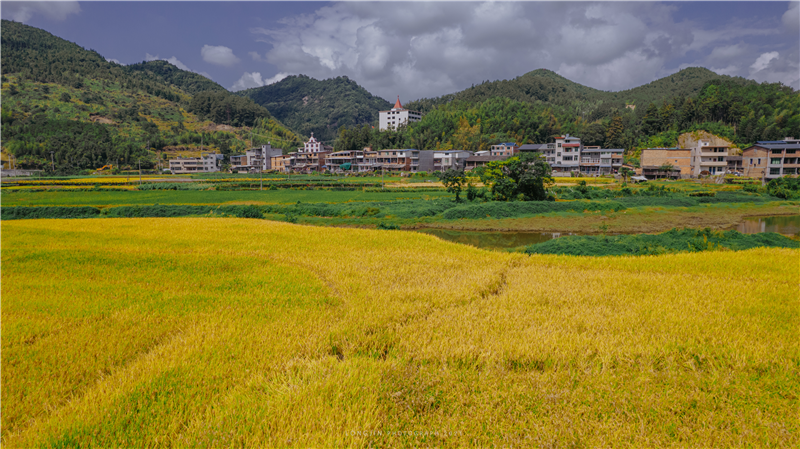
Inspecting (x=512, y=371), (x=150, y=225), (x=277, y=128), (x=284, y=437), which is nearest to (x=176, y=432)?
(x=284, y=437)

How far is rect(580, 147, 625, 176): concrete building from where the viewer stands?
75.9m

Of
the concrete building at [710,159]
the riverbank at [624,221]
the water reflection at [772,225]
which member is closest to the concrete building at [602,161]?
the concrete building at [710,159]

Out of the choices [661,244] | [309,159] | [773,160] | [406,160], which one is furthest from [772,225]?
[309,159]

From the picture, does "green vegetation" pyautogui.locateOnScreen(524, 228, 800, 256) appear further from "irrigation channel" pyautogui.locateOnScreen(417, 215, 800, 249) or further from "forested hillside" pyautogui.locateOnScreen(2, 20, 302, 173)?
"forested hillside" pyautogui.locateOnScreen(2, 20, 302, 173)

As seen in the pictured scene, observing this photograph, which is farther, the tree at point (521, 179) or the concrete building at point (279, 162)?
the concrete building at point (279, 162)

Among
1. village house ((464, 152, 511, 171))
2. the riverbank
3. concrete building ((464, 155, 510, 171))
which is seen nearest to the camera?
the riverbank

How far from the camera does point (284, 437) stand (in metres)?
3.67

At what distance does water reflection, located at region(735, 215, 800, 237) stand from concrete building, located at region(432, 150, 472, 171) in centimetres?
5922

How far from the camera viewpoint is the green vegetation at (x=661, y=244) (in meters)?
16.1

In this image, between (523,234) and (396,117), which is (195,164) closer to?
(396,117)

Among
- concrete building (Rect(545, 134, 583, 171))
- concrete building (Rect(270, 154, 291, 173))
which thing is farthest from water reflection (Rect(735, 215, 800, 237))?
concrete building (Rect(270, 154, 291, 173))

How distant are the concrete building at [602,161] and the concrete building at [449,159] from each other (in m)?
24.9

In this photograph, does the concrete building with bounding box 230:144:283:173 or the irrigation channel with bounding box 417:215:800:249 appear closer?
the irrigation channel with bounding box 417:215:800:249

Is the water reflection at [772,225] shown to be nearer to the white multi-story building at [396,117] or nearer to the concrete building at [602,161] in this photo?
the concrete building at [602,161]
